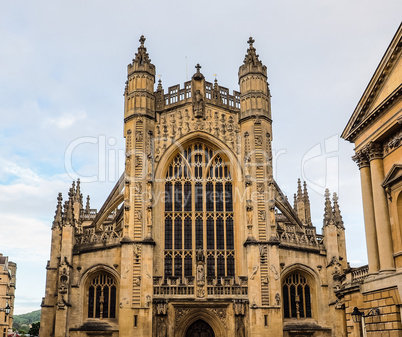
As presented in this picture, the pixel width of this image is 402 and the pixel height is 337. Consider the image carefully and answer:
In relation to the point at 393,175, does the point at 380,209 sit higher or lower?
lower

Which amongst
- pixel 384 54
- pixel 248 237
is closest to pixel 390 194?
pixel 384 54

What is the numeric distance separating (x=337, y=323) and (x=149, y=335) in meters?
11.0

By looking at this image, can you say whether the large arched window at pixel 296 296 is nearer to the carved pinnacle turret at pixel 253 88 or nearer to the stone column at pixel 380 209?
the carved pinnacle turret at pixel 253 88

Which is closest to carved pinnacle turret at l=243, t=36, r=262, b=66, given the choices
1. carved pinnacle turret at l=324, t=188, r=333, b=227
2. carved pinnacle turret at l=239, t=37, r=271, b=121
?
carved pinnacle turret at l=239, t=37, r=271, b=121

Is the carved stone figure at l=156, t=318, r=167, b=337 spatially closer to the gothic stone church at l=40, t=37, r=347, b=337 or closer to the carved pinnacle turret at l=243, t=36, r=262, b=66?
the gothic stone church at l=40, t=37, r=347, b=337

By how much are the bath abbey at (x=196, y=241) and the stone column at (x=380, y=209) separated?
28.1 feet

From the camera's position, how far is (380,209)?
20.4m

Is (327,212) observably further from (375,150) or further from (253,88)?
(375,150)

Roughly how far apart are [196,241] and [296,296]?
22.5 ft

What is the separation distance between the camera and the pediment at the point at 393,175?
19469 mm

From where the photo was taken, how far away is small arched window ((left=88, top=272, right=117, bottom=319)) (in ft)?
99.3

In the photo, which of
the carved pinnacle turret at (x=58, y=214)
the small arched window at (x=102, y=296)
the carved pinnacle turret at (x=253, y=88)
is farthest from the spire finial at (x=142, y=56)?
the small arched window at (x=102, y=296)

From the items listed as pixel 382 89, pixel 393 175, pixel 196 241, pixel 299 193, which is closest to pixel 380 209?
pixel 393 175

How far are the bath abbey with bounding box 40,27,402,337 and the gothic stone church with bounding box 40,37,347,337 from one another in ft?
0.20
